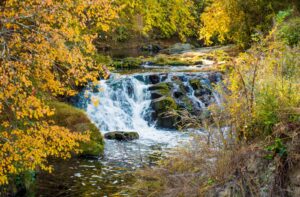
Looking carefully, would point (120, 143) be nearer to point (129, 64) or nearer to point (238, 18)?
point (238, 18)

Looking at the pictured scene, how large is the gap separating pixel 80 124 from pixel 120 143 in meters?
1.63

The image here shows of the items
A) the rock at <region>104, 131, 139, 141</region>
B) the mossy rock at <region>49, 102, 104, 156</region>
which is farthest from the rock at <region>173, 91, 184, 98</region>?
the mossy rock at <region>49, 102, 104, 156</region>

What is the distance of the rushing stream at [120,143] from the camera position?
32.2ft

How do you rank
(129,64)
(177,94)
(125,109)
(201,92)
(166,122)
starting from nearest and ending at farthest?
(166,122), (125,109), (177,94), (201,92), (129,64)

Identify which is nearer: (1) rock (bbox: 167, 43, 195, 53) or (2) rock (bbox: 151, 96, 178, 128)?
(2) rock (bbox: 151, 96, 178, 128)

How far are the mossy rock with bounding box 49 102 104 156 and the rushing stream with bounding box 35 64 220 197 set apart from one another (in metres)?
0.40

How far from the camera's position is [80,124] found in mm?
13812

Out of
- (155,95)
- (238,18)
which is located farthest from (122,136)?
(238,18)

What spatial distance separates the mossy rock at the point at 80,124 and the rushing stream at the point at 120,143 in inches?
15.7

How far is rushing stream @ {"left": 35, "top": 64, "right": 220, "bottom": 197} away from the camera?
982 centimetres

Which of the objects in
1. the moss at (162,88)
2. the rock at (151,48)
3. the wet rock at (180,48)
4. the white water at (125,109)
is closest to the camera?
the white water at (125,109)

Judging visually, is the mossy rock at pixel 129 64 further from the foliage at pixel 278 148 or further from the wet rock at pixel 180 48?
the foliage at pixel 278 148

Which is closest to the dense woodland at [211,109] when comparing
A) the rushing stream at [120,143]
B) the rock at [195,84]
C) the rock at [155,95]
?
the rushing stream at [120,143]

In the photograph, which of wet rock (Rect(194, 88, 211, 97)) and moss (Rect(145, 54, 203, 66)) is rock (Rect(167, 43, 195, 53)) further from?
wet rock (Rect(194, 88, 211, 97))
